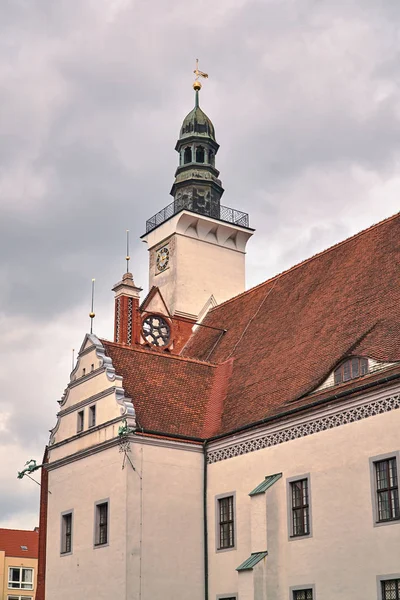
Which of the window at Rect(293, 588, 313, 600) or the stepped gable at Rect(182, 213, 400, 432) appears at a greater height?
the stepped gable at Rect(182, 213, 400, 432)

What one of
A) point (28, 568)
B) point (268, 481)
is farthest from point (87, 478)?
point (28, 568)

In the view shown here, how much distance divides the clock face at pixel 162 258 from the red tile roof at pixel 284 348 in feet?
27.0

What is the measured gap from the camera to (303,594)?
77.7 feet

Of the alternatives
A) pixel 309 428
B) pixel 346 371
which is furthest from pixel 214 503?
pixel 346 371

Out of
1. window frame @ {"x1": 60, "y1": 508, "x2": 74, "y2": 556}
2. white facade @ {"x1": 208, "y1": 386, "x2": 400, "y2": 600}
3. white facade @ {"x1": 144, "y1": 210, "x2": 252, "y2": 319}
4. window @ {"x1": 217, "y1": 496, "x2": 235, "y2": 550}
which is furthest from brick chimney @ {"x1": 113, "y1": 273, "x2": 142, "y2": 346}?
white facade @ {"x1": 208, "y1": 386, "x2": 400, "y2": 600}

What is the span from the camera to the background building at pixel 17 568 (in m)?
71.1

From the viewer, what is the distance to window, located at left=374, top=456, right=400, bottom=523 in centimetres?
2170

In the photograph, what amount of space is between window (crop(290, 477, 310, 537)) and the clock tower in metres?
15.8

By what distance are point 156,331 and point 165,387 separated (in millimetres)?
7886

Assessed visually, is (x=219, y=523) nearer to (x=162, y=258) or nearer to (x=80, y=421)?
(x=80, y=421)

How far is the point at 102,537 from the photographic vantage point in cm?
2831

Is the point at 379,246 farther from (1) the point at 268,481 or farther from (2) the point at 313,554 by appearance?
(2) the point at 313,554

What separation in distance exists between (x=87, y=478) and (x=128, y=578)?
165 inches

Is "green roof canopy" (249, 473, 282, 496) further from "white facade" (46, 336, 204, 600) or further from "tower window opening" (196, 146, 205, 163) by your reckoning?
"tower window opening" (196, 146, 205, 163)
